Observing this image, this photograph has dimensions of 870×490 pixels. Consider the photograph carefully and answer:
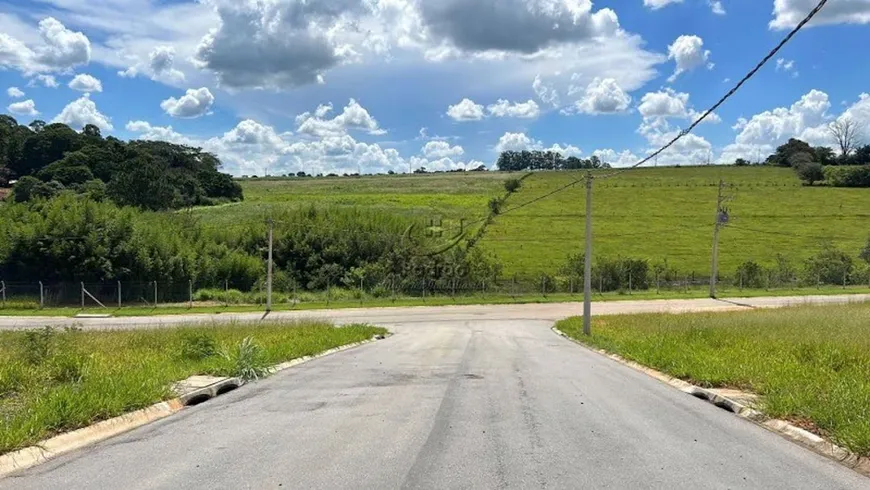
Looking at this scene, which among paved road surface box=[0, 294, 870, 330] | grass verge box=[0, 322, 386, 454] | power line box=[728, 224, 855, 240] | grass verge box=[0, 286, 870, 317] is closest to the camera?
grass verge box=[0, 322, 386, 454]

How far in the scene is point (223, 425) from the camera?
7.72 metres

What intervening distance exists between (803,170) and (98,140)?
420 feet

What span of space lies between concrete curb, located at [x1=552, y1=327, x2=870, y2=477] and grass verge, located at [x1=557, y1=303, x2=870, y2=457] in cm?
11

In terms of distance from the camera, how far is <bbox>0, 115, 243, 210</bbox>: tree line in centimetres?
8200

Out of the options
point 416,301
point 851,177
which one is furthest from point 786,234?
point 416,301

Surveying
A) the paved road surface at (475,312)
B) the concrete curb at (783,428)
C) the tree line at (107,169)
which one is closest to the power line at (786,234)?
the paved road surface at (475,312)

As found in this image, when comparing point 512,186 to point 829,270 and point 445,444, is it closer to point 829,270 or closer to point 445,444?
point 829,270

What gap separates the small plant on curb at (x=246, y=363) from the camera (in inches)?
461

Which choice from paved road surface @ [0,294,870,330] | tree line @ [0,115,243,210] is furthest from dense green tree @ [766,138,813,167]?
tree line @ [0,115,243,210]

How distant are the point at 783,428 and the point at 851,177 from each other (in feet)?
404

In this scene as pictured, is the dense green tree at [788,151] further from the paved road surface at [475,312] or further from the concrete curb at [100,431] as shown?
the concrete curb at [100,431]

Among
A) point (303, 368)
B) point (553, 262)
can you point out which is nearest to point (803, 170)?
point (553, 262)

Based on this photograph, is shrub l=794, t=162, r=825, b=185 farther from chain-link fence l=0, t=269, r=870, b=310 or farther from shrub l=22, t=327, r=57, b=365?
shrub l=22, t=327, r=57, b=365

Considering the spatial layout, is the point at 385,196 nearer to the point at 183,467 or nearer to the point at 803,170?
the point at 803,170
